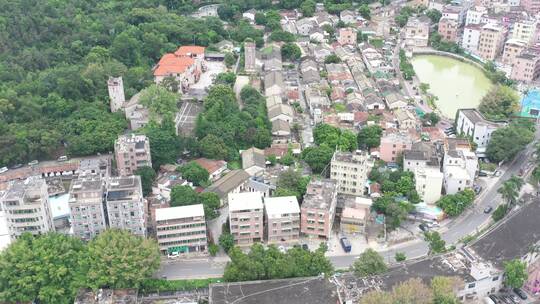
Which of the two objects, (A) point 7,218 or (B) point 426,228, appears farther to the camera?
(B) point 426,228

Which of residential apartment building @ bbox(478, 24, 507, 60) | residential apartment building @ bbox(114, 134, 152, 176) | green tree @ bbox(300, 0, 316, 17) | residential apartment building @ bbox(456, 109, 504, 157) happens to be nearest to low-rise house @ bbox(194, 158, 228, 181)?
residential apartment building @ bbox(114, 134, 152, 176)

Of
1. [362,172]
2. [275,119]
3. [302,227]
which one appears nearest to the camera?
[302,227]

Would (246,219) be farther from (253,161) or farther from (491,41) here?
(491,41)

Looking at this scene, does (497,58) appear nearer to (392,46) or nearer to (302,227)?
(392,46)

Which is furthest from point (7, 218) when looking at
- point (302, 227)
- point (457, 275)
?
point (457, 275)

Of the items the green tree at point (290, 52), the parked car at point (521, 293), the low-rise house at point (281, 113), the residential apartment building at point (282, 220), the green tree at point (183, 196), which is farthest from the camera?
the green tree at point (290, 52)

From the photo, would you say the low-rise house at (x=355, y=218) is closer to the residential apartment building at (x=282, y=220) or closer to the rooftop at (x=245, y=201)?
the residential apartment building at (x=282, y=220)

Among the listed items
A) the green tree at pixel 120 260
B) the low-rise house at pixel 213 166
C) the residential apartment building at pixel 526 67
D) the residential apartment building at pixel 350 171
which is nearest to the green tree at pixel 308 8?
the residential apartment building at pixel 526 67

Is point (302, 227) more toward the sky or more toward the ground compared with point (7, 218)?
more toward the ground

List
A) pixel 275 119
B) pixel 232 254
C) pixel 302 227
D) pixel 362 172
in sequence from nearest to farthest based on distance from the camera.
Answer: pixel 232 254, pixel 302 227, pixel 362 172, pixel 275 119
